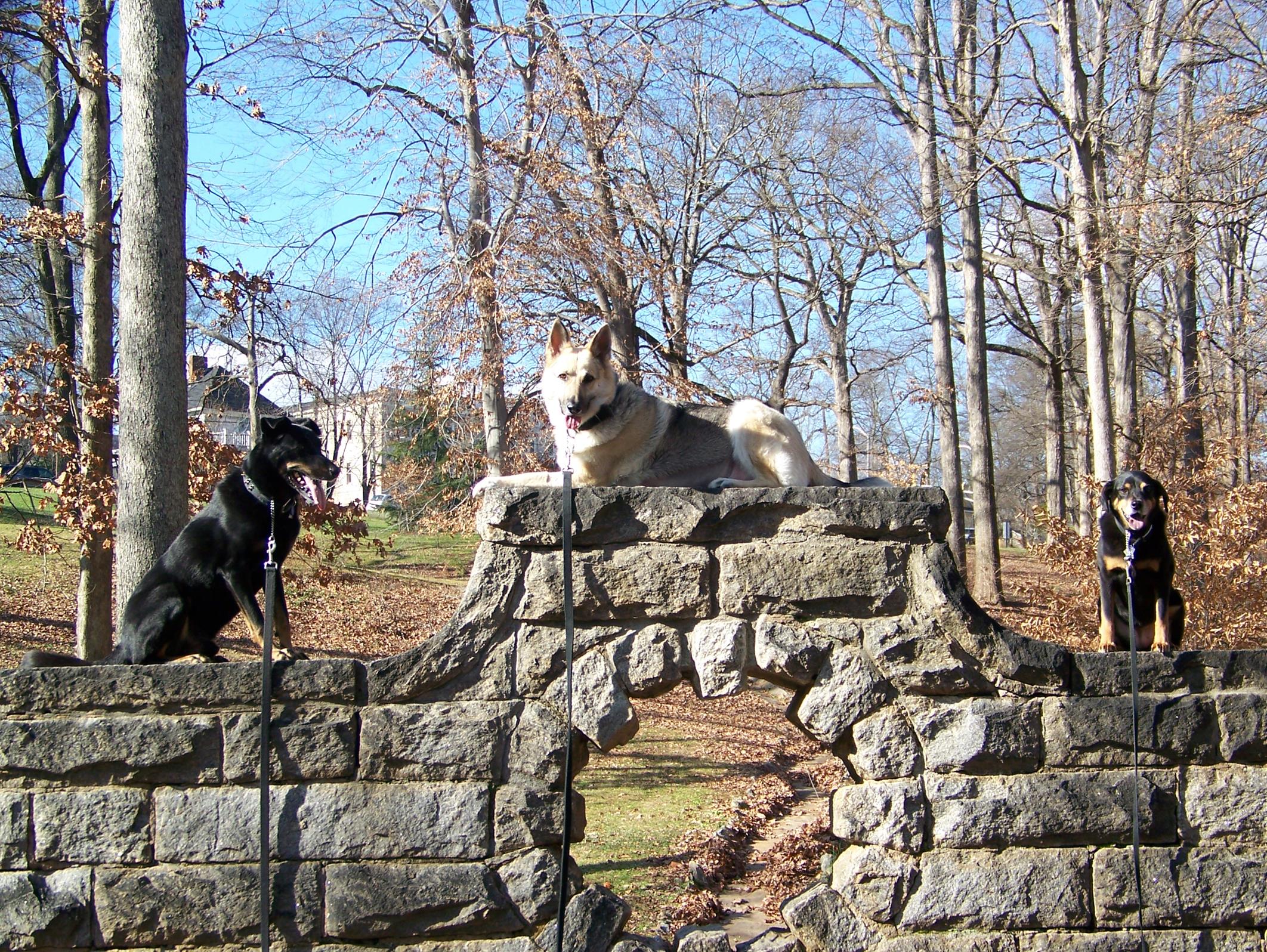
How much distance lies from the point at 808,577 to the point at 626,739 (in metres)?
1.07

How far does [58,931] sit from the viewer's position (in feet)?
13.3

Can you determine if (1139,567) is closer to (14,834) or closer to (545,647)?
(545,647)

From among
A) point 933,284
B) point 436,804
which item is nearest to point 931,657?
point 436,804

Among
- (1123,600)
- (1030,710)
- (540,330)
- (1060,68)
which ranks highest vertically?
(1060,68)

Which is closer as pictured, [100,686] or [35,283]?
[100,686]

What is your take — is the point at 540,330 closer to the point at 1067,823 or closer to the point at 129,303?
the point at 129,303

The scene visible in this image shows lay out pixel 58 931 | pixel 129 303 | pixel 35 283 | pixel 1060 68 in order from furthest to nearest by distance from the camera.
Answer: pixel 35 283, pixel 1060 68, pixel 129 303, pixel 58 931

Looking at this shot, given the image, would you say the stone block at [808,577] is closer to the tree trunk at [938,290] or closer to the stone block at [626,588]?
the stone block at [626,588]

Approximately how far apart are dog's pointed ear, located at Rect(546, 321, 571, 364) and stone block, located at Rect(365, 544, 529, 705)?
119cm

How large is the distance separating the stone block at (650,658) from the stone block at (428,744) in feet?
1.98

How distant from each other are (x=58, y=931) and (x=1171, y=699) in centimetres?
481

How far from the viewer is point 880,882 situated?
419 cm

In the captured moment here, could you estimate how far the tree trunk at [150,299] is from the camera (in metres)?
6.62

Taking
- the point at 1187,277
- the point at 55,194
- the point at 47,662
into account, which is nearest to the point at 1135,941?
the point at 47,662
